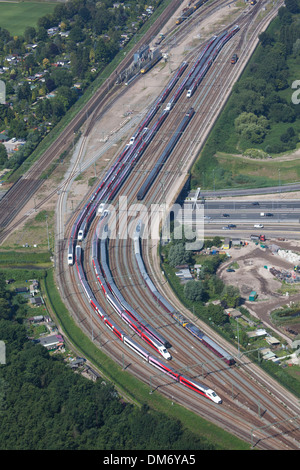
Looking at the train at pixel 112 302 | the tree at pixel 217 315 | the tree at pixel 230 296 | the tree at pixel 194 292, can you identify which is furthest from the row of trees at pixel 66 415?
the tree at pixel 230 296

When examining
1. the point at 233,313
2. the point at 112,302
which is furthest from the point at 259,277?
the point at 112,302

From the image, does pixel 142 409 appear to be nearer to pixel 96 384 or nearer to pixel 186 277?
pixel 96 384

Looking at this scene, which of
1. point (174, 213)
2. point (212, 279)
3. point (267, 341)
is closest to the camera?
point (267, 341)

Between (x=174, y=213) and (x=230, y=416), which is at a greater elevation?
(x=174, y=213)

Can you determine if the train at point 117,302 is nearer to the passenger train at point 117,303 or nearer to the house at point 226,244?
the passenger train at point 117,303

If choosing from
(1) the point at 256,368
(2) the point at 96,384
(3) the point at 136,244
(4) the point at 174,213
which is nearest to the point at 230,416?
(1) the point at 256,368
